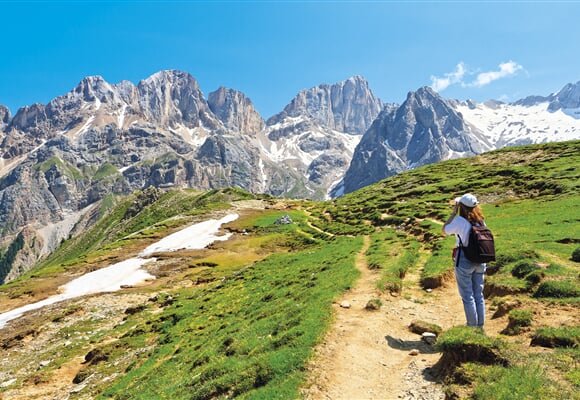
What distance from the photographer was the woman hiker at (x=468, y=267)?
1338 cm

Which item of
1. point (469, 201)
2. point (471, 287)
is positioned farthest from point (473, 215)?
point (471, 287)

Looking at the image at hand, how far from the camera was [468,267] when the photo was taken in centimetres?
1341

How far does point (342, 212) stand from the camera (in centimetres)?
8181

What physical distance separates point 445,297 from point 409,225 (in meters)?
29.5

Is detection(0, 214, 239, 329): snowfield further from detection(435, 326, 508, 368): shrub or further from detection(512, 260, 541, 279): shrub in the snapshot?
detection(512, 260, 541, 279): shrub

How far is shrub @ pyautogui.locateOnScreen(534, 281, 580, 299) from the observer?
16328 mm

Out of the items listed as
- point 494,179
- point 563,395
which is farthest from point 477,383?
point 494,179

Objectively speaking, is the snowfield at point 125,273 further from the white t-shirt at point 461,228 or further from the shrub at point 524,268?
the shrub at point 524,268

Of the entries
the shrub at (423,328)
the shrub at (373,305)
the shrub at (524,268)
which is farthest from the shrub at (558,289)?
the shrub at (373,305)

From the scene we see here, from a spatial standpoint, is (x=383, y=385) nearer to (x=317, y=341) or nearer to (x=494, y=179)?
(x=317, y=341)

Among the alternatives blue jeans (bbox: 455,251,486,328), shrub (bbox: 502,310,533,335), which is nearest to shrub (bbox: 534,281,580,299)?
shrub (bbox: 502,310,533,335)

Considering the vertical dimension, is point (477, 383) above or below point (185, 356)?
above

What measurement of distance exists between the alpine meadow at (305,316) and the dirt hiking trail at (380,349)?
6.5 inches

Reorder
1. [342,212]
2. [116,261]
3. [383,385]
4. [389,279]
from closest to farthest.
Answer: [383,385]
[389,279]
[116,261]
[342,212]
